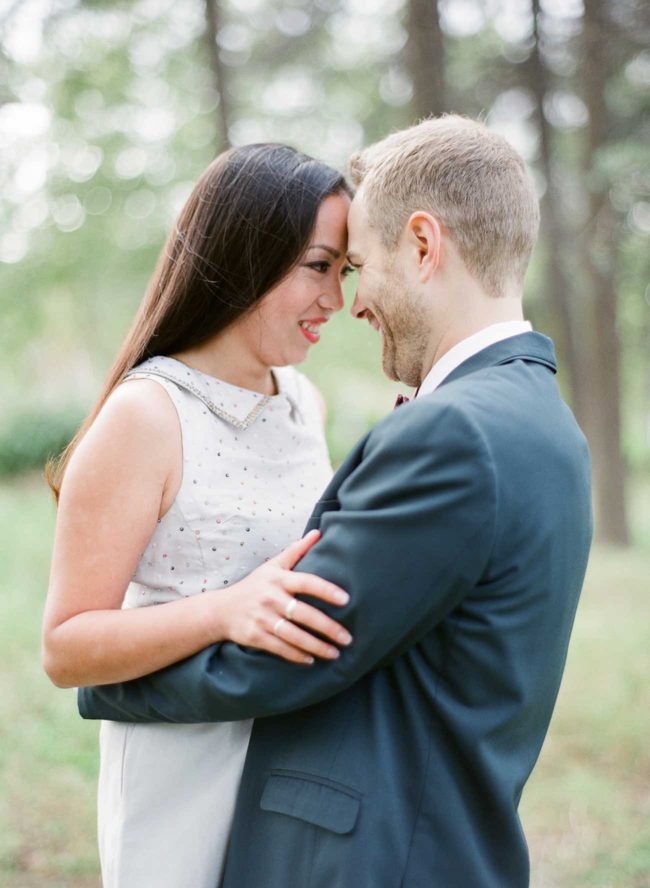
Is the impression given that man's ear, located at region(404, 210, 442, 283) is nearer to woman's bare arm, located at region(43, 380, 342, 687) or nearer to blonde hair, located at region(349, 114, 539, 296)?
blonde hair, located at region(349, 114, 539, 296)

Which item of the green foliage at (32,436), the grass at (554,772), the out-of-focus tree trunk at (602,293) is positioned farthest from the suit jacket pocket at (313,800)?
the green foliage at (32,436)

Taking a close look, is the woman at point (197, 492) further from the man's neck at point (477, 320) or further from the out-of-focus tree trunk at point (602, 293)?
the out-of-focus tree trunk at point (602, 293)

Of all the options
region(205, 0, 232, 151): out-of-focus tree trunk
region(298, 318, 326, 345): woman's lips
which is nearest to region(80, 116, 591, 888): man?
region(298, 318, 326, 345): woman's lips

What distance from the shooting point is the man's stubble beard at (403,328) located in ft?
5.97

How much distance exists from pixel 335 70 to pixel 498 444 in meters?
8.06

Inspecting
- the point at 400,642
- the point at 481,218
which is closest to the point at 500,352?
the point at 481,218

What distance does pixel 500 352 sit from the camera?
67.5 inches

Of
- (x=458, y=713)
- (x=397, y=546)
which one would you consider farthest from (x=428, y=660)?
(x=397, y=546)

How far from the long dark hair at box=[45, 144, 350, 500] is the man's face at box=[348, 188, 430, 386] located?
160 mm

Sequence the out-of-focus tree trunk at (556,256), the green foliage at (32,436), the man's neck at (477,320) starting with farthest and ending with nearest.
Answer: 1. the green foliage at (32,436)
2. the out-of-focus tree trunk at (556,256)
3. the man's neck at (477,320)

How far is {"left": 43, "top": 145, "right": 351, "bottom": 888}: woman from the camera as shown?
1769 millimetres

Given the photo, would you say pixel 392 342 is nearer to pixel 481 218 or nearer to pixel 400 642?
pixel 481 218

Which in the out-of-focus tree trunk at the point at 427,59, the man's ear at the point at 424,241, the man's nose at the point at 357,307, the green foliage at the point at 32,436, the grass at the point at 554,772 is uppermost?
the out-of-focus tree trunk at the point at 427,59

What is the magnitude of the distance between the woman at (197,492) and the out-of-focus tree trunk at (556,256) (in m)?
5.55
